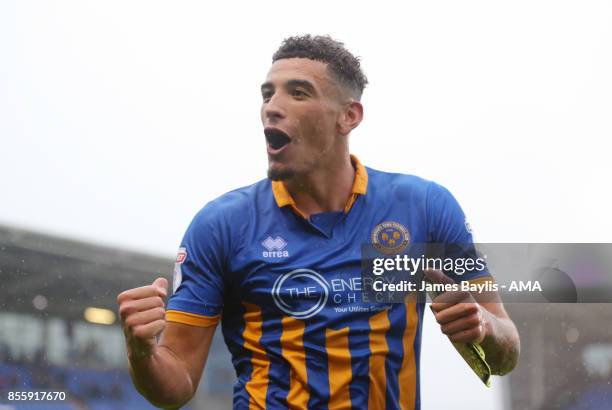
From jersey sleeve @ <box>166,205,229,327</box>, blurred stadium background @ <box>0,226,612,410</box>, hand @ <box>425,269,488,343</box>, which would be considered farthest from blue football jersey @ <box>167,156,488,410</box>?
blurred stadium background @ <box>0,226,612,410</box>

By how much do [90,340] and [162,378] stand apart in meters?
5.60

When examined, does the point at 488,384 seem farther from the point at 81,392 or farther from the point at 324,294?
the point at 81,392

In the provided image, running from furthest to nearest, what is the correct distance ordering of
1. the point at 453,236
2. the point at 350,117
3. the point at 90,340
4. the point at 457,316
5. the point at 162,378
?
the point at 90,340 → the point at 350,117 → the point at 453,236 → the point at 162,378 → the point at 457,316

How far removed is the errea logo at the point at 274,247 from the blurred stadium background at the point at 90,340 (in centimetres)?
394

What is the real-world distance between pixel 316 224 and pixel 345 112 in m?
0.40

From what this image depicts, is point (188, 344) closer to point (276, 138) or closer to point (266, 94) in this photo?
point (276, 138)

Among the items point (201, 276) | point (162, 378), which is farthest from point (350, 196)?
point (162, 378)

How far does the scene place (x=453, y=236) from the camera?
7.26 ft

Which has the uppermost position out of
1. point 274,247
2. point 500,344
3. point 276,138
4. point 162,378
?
point 276,138

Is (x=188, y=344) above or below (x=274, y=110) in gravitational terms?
below

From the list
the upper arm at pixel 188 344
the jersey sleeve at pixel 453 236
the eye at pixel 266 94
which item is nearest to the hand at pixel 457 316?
the jersey sleeve at pixel 453 236

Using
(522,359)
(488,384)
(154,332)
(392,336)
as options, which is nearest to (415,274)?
(392,336)

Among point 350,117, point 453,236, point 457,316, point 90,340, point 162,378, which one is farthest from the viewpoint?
point 90,340

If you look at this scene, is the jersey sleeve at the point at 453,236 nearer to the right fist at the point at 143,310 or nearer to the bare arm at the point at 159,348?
the bare arm at the point at 159,348
